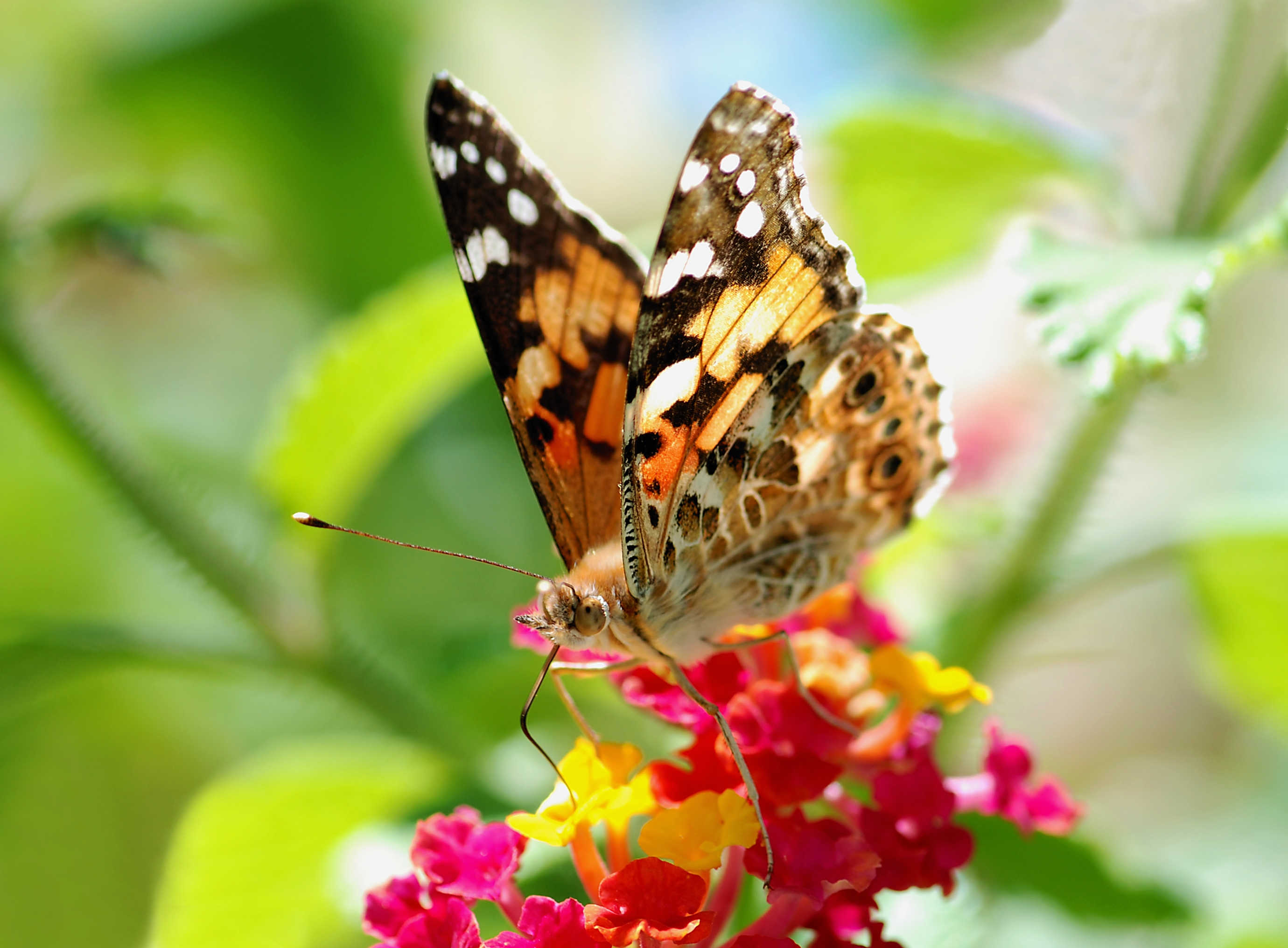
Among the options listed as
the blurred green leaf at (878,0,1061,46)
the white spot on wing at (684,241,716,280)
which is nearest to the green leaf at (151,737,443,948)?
the white spot on wing at (684,241,716,280)

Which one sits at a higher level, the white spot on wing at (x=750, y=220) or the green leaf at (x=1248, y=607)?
the white spot on wing at (x=750, y=220)

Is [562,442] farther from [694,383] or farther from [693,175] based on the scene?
[693,175]

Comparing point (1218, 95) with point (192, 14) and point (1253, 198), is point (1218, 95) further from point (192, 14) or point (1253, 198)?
point (192, 14)

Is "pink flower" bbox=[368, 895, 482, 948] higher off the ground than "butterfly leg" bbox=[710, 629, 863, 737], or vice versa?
"butterfly leg" bbox=[710, 629, 863, 737]

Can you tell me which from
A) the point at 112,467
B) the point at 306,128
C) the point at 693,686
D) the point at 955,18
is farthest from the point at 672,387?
the point at 306,128

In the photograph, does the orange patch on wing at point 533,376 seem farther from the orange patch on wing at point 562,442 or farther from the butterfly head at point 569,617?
the butterfly head at point 569,617

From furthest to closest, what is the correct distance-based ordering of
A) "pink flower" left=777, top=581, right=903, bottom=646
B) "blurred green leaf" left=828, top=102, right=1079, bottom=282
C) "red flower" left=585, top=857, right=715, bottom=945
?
"blurred green leaf" left=828, top=102, right=1079, bottom=282 < "pink flower" left=777, top=581, right=903, bottom=646 < "red flower" left=585, top=857, right=715, bottom=945

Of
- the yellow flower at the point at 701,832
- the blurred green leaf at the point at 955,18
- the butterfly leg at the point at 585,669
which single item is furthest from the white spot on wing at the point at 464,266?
the blurred green leaf at the point at 955,18

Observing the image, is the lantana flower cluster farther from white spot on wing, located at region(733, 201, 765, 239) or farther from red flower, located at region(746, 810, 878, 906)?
white spot on wing, located at region(733, 201, 765, 239)
